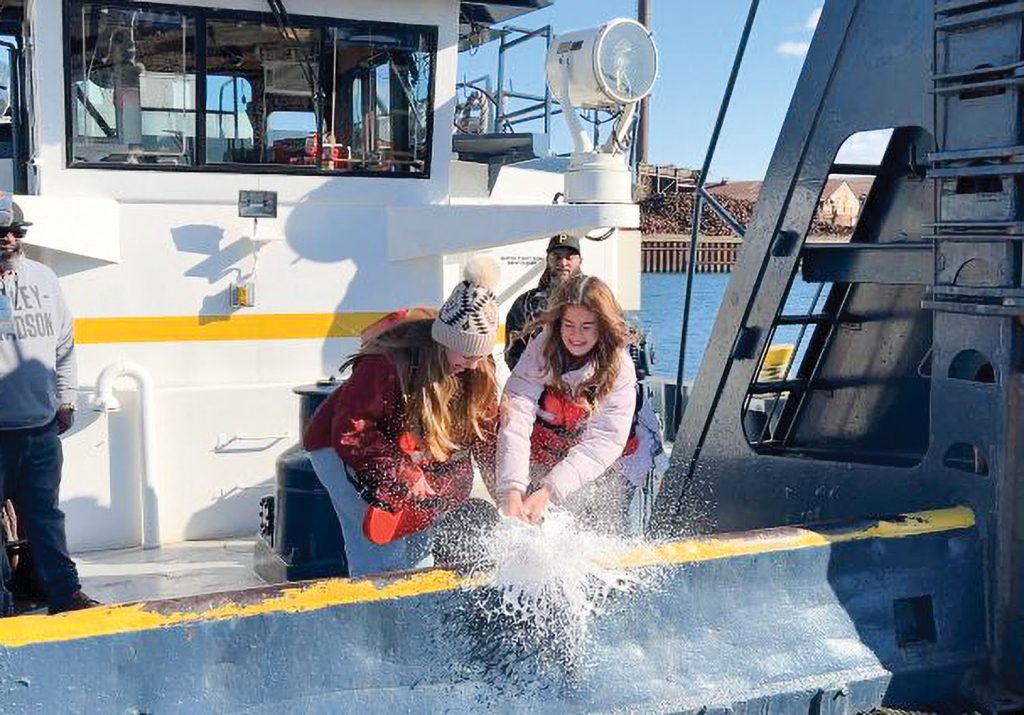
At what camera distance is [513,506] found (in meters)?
3.35

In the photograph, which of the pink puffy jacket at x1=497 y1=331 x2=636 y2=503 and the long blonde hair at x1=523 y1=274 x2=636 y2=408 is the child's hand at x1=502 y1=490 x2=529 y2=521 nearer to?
the pink puffy jacket at x1=497 y1=331 x2=636 y2=503

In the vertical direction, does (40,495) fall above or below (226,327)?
below

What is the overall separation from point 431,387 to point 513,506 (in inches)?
16.6

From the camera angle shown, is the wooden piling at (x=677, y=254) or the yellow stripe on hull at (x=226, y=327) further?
the wooden piling at (x=677, y=254)

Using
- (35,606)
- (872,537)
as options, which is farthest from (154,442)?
(872,537)

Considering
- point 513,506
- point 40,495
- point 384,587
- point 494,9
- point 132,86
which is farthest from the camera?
point 494,9

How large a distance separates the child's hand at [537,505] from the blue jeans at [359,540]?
35 centimetres

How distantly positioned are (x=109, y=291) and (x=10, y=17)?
206 centimetres

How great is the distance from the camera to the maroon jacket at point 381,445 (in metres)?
3.42

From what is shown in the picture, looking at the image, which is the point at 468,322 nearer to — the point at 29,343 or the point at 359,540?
the point at 359,540

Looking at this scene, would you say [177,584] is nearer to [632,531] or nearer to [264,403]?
[264,403]

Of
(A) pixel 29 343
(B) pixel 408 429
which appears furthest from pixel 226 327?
(B) pixel 408 429

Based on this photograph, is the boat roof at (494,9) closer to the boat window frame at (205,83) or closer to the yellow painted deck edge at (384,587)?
the boat window frame at (205,83)

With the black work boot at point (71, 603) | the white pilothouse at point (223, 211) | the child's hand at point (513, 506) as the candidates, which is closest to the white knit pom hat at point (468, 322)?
the child's hand at point (513, 506)
